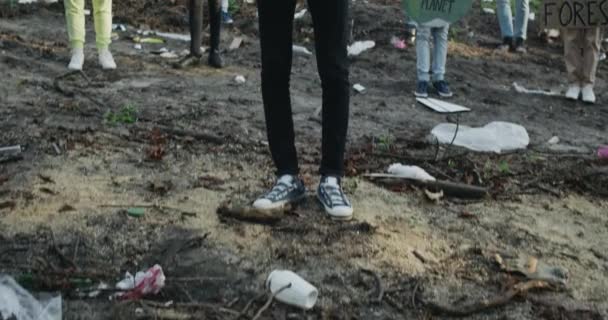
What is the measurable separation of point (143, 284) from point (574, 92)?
5195mm

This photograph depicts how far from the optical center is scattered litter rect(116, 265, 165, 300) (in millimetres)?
2385

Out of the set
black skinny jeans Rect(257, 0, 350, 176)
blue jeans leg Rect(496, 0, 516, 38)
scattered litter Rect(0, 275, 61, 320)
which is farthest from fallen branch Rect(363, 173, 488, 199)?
blue jeans leg Rect(496, 0, 516, 38)

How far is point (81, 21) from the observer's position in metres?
6.20

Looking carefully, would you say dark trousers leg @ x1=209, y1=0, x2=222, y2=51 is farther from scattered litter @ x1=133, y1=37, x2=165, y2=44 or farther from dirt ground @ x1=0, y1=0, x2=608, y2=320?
scattered litter @ x1=133, y1=37, x2=165, y2=44

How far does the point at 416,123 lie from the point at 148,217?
273cm

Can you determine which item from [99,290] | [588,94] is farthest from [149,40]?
[99,290]

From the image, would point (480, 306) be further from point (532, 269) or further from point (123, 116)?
point (123, 116)

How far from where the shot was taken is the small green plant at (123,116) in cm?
464

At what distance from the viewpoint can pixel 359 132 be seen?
488 cm

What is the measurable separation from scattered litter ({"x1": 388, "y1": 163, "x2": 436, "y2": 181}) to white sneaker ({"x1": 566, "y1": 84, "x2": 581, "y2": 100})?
3.26 m

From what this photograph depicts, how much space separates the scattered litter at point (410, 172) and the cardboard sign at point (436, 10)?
209 centimetres

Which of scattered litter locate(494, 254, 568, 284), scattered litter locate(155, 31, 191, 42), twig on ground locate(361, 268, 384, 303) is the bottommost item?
scattered litter locate(155, 31, 191, 42)

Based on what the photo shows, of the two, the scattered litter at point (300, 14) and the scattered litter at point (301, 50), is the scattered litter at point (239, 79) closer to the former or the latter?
the scattered litter at point (301, 50)

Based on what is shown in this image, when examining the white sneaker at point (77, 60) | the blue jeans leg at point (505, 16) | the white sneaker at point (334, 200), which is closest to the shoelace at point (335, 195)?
the white sneaker at point (334, 200)
